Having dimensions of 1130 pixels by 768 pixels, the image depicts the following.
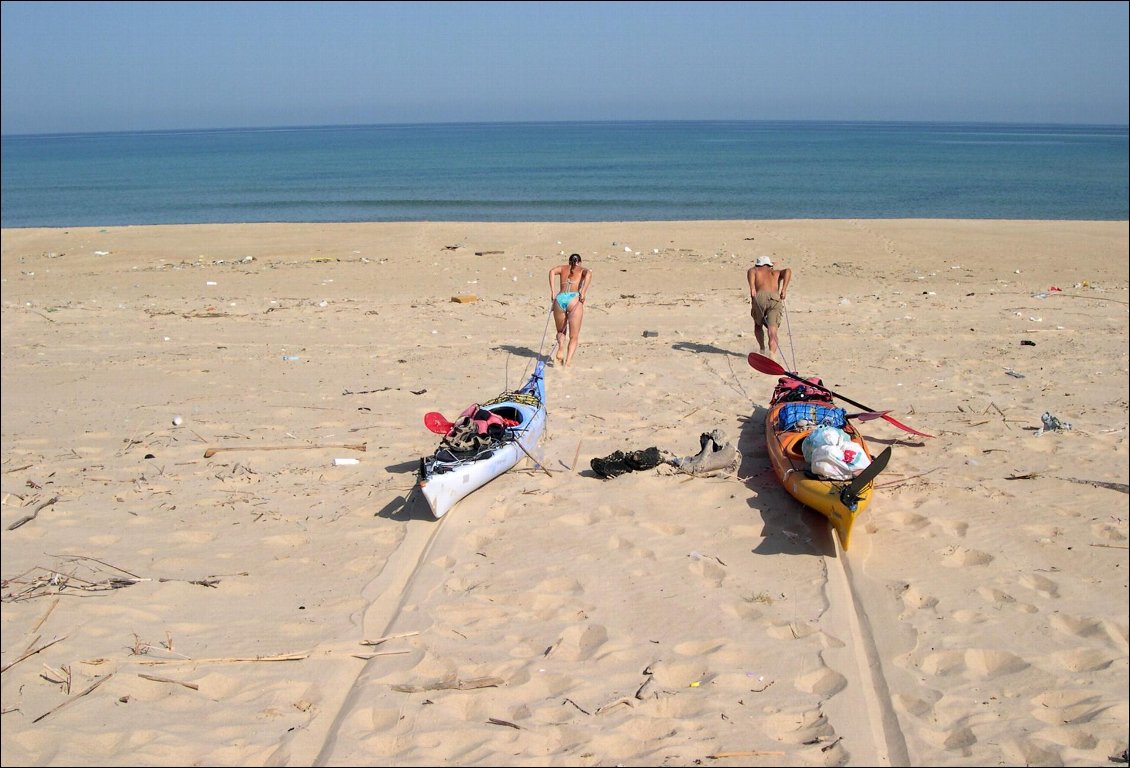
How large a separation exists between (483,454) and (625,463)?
1220 mm

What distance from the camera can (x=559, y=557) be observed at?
6.11m

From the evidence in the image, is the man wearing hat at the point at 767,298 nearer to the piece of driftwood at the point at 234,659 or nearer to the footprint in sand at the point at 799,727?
the footprint in sand at the point at 799,727

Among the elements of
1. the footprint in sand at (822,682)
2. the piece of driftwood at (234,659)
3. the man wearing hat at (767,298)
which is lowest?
the piece of driftwood at (234,659)

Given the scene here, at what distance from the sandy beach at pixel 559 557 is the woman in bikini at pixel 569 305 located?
42 cm

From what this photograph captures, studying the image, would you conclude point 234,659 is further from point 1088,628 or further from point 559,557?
point 1088,628

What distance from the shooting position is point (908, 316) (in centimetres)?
1298

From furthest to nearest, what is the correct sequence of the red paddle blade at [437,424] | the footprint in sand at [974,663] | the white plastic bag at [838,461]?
1. the red paddle blade at [437,424]
2. the white plastic bag at [838,461]
3. the footprint in sand at [974,663]

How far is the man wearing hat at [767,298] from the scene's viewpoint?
35.4 ft

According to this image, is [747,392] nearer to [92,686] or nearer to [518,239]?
[92,686]

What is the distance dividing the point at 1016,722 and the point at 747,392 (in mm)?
5790

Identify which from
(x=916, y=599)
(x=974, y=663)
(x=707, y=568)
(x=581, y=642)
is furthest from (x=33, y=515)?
(x=974, y=663)

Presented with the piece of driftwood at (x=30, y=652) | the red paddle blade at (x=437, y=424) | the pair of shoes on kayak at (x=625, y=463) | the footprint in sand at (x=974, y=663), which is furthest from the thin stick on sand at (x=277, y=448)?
the footprint in sand at (x=974, y=663)

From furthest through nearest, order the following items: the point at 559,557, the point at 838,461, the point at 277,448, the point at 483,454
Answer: the point at 277,448 → the point at 483,454 → the point at 838,461 → the point at 559,557

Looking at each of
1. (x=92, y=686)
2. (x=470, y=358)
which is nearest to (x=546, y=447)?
(x=470, y=358)
